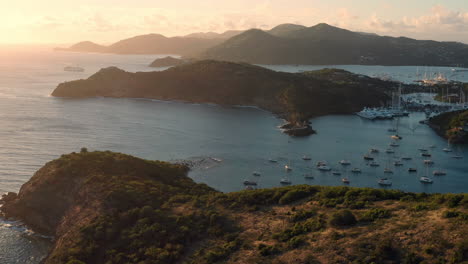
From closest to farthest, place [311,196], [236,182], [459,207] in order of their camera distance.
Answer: [459,207] → [311,196] → [236,182]

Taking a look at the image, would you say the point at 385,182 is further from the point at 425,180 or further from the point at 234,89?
the point at 234,89

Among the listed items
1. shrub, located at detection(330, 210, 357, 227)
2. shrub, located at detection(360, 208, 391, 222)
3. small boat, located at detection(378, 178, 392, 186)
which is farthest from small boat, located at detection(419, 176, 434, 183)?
shrub, located at detection(330, 210, 357, 227)

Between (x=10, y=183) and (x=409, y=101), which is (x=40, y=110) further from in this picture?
(x=409, y=101)

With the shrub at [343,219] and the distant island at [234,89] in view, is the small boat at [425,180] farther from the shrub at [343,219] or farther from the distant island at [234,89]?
the distant island at [234,89]

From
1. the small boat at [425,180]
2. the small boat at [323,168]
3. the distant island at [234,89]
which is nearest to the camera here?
the small boat at [425,180]

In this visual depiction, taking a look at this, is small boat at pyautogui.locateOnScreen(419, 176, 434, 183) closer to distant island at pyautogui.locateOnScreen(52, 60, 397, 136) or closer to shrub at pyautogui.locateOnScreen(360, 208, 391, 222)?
shrub at pyautogui.locateOnScreen(360, 208, 391, 222)

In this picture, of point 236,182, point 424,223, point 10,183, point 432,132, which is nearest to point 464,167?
point 432,132

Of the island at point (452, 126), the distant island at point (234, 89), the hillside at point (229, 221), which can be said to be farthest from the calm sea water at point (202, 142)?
the distant island at point (234, 89)
